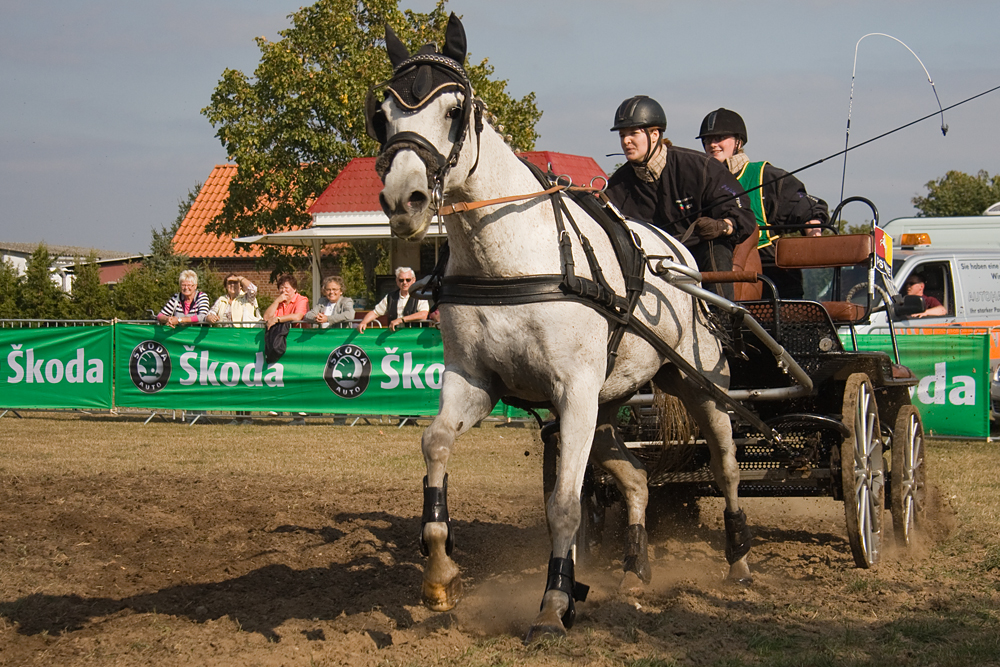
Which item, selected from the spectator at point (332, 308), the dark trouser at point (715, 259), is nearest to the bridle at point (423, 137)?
the dark trouser at point (715, 259)

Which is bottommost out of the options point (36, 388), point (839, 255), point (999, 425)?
point (999, 425)

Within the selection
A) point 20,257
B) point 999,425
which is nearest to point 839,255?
point 999,425

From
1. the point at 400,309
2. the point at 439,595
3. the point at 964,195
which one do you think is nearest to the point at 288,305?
the point at 400,309

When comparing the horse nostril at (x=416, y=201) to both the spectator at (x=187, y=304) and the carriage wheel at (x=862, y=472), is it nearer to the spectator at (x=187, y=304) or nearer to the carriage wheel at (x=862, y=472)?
the carriage wheel at (x=862, y=472)

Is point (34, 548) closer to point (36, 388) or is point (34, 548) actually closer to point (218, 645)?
point (218, 645)

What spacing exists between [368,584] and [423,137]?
2.52 metres

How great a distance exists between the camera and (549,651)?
3.73m

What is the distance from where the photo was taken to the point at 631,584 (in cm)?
512

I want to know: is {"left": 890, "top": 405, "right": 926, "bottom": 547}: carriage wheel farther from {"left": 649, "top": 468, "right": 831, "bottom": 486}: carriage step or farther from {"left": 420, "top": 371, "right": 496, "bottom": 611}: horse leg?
{"left": 420, "top": 371, "right": 496, "bottom": 611}: horse leg

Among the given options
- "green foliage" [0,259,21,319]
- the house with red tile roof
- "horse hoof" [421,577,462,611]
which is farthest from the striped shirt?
"green foliage" [0,259,21,319]

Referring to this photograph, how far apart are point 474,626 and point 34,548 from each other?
9.17 feet

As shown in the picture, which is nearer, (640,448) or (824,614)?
(824,614)

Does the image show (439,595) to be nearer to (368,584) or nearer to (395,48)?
(368,584)

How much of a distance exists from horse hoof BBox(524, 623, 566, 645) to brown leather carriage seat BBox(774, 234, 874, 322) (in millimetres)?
2805
